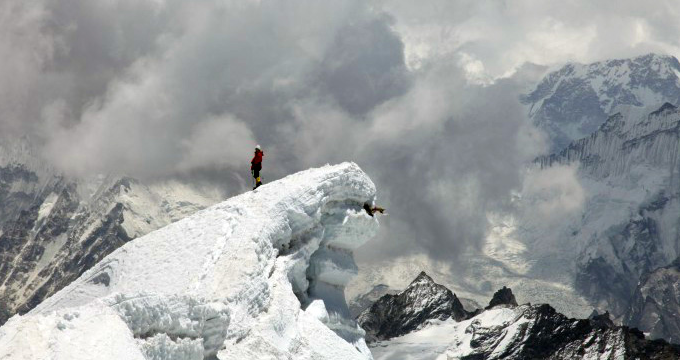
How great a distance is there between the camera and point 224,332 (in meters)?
48.3

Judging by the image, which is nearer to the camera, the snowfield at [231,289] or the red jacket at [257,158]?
the snowfield at [231,289]

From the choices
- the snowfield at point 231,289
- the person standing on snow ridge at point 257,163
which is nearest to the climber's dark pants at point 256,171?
the person standing on snow ridge at point 257,163

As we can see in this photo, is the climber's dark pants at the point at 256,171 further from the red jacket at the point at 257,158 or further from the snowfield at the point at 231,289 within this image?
the snowfield at the point at 231,289

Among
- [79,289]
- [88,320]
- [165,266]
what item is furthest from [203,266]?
[88,320]

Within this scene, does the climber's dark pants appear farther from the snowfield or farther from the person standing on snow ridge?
the snowfield

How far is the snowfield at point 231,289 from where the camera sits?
131 ft

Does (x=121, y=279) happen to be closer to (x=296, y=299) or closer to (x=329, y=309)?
(x=296, y=299)

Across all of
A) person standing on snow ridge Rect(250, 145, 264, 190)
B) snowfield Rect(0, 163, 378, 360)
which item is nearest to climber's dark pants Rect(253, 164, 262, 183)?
person standing on snow ridge Rect(250, 145, 264, 190)

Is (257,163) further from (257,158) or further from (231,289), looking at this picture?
(231,289)

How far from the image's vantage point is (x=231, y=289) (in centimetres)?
5431

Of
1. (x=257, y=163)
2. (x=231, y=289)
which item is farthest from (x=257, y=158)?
(x=231, y=289)

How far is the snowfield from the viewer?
40031 mm

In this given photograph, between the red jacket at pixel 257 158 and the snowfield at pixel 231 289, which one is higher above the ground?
the red jacket at pixel 257 158

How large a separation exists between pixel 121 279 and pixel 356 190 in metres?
19.5
